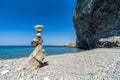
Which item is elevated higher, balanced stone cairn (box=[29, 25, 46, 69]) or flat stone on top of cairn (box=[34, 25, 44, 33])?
flat stone on top of cairn (box=[34, 25, 44, 33])

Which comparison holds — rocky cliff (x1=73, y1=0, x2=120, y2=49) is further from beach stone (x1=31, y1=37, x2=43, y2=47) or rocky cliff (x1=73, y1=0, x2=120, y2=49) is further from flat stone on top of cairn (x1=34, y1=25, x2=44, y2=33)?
flat stone on top of cairn (x1=34, y1=25, x2=44, y2=33)

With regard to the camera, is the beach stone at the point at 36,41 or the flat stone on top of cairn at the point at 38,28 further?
the beach stone at the point at 36,41

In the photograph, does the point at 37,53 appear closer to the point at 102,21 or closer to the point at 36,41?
the point at 36,41

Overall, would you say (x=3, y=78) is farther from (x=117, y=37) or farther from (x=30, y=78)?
(x=117, y=37)

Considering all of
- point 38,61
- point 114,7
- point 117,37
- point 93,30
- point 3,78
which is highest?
point 114,7

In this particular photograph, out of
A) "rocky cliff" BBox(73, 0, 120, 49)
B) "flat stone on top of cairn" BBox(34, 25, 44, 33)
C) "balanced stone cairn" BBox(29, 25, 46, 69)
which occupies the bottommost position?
"balanced stone cairn" BBox(29, 25, 46, 69)

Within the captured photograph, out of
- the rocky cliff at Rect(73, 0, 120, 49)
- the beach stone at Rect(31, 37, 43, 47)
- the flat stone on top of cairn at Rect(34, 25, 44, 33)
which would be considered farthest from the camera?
the rocky cliff at Rect(73, 0, 120, 49)

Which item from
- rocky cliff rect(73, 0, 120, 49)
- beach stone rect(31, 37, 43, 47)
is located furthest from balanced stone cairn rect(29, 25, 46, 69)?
rocky cliff rect(73, 0, 120, 49)

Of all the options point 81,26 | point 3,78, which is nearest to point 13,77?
point 3,78

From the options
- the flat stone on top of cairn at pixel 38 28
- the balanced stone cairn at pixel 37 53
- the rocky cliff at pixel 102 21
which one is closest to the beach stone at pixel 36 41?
the balanced stone cairn at pixel 37 53

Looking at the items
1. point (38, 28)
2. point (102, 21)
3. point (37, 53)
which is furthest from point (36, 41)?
point (102, 21)

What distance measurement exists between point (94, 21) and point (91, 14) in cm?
175

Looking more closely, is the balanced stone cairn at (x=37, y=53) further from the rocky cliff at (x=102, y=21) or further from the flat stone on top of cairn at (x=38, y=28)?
the rocky cliff at (x=102, y=21)

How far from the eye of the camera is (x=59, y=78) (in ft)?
27.9
